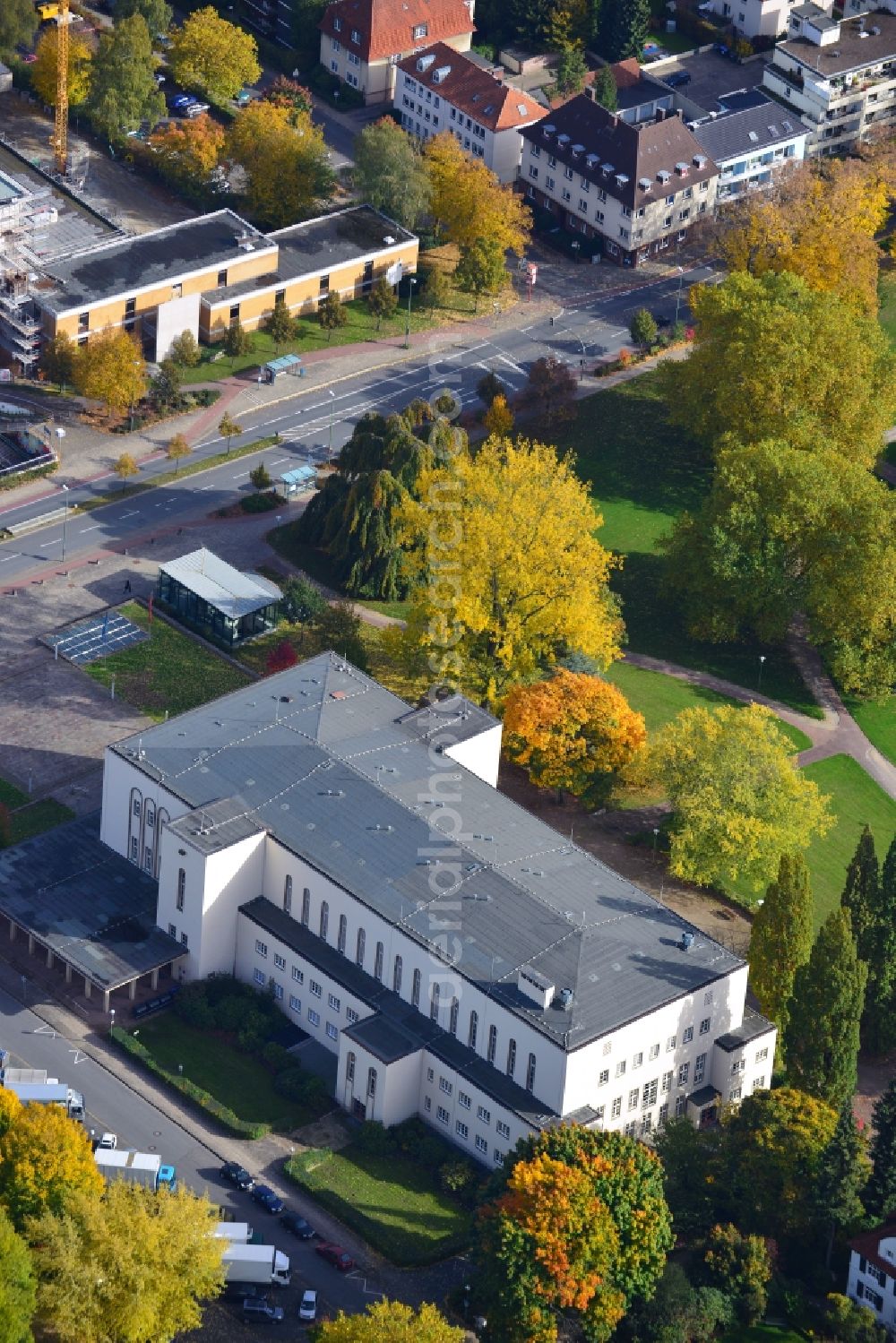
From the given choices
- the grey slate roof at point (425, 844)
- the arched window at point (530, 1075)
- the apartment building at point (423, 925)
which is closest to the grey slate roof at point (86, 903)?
the apartment building at point (423, 925)

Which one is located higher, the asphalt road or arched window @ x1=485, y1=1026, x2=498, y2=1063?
arched window @ x1=485, y1=1026, x2=498, y2=1063

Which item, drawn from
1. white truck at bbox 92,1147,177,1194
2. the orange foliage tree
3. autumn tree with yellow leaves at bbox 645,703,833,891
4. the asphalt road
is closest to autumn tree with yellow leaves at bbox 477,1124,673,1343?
the asphalt road

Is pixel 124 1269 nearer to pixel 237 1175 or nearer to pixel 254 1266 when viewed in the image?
pixel 254 1266

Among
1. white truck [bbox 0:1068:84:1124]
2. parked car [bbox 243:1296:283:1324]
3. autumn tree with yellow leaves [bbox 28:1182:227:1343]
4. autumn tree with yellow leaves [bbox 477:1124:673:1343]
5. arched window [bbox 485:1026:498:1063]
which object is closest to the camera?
autumn tree with yellow leaves [bbox 28:1182:227:1343]

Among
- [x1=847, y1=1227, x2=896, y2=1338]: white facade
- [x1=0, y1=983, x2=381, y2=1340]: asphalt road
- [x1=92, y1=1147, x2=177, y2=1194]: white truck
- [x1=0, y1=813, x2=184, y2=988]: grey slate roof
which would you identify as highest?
[x1=847, y1=1227, x2=896, y2=1338]: white facade

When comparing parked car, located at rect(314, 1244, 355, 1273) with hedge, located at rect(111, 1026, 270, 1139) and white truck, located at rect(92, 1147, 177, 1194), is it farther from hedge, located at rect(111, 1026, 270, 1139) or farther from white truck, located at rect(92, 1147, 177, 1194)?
hedge, located at rect(111, 1026, 270, 1139)

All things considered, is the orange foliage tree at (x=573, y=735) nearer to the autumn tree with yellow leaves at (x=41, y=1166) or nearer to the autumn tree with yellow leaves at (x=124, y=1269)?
the autumn tree with yellow leaves at (x=41, y=1166)
